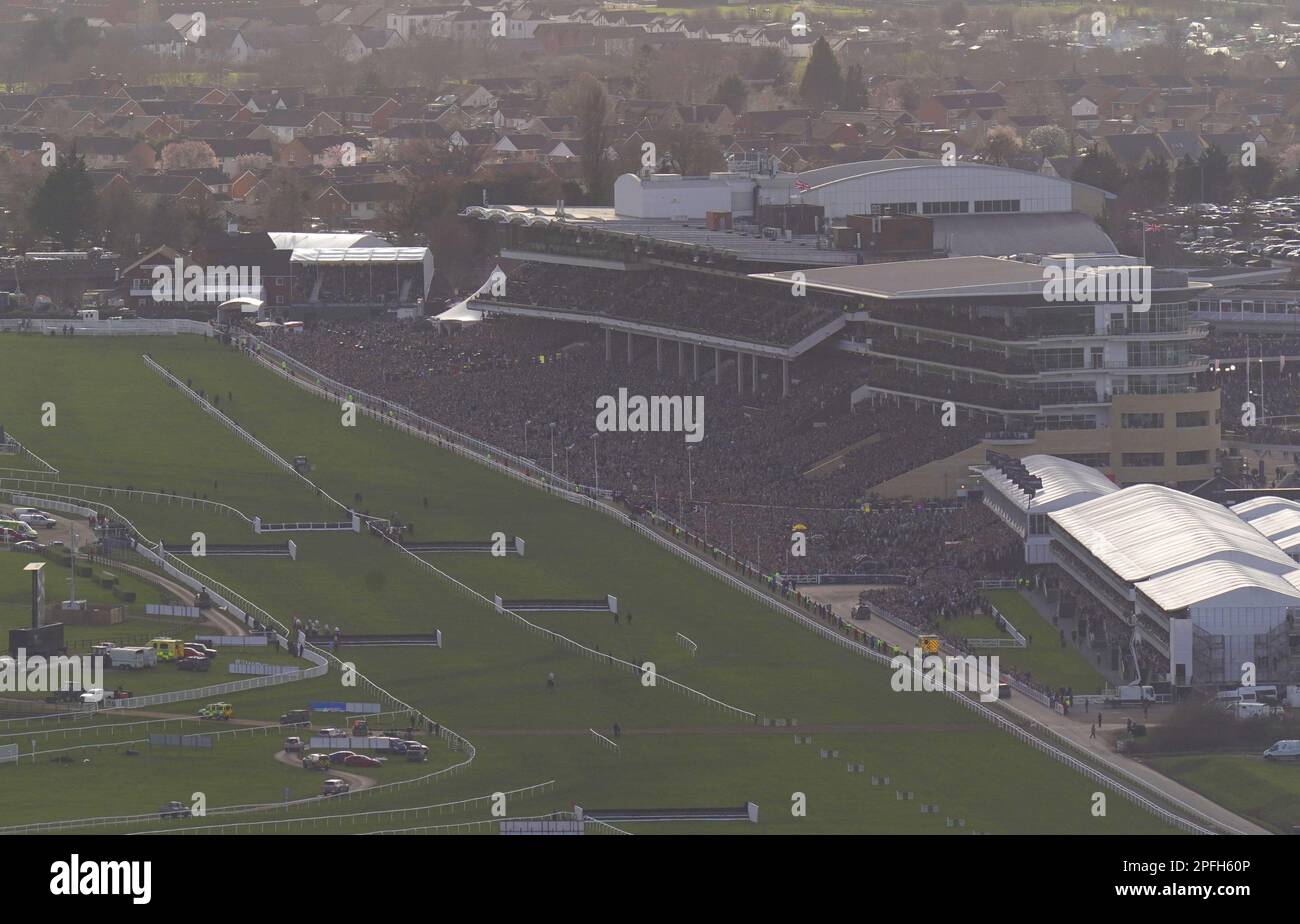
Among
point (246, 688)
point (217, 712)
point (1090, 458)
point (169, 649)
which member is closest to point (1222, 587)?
point (246, 688)

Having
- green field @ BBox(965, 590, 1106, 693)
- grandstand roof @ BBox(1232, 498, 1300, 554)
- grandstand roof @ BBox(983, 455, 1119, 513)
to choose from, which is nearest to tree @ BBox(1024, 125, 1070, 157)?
grandstand roof @ BBox(983, 455, 1119, 513)

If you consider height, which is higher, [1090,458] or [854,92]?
[854,92]

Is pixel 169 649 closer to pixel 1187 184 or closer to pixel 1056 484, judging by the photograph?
pixel 1056 484

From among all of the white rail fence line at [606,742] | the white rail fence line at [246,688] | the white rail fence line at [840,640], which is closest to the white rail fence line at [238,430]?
the white rail fence line at [840,640]

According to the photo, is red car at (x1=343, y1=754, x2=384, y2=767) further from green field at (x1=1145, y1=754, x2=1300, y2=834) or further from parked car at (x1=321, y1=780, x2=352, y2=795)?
green field at (x1=1145, y1=754, x2=1300, y2=834)

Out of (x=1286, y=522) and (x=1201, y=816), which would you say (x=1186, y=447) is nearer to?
(x=1286, y=522)

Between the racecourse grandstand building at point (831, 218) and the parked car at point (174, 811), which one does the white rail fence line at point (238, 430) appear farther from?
the parked car at point (174, 811)
